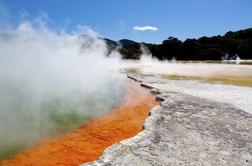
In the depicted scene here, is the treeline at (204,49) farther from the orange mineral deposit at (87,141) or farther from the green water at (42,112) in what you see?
the orange mineral deposit at (87,141)

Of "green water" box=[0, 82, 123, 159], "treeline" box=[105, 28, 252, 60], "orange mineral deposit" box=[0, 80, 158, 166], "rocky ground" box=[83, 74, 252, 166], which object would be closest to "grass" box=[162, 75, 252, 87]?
"green water" box=[0, 82, 123, 159]

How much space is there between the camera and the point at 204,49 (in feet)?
251

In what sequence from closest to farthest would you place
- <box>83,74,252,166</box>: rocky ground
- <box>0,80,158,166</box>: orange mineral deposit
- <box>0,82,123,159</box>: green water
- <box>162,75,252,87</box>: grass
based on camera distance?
<box>83,74,252,166</box>: rocky ground, <box>0,80,158,166</box>: orange mineral deposit, <box>0,82,123,159</box>: green water, <box>162,75,252,87</box>: grass

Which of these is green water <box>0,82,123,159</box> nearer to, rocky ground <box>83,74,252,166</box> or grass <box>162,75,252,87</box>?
rocky ground <box>83,74,252,166</box>

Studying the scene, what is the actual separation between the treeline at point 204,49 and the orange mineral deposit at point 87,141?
204 ft

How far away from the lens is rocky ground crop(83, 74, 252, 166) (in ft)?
23.7

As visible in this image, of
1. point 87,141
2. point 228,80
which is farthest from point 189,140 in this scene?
point 228,80

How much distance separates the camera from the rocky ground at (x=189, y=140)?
23.7 feet

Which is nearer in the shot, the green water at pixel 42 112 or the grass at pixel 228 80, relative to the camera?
the green water at pixel 42 112

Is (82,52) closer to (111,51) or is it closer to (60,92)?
(111,51)

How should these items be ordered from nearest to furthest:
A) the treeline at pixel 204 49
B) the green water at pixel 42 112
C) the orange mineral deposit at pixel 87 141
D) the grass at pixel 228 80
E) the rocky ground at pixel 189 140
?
1. the rocky ground at pixel 189 140
2. the orange mineral deposit at pixel 87 141
3. the green water at pixel 42 112
4. the grass at pixel 228 80
5. the treeline at pixel 204 49

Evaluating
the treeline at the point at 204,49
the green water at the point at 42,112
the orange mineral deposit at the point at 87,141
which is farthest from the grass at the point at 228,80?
the treeline at the point at 204,49

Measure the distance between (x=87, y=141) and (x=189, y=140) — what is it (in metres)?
2.95

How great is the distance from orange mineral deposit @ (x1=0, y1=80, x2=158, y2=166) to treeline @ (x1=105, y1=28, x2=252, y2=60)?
204 feet
